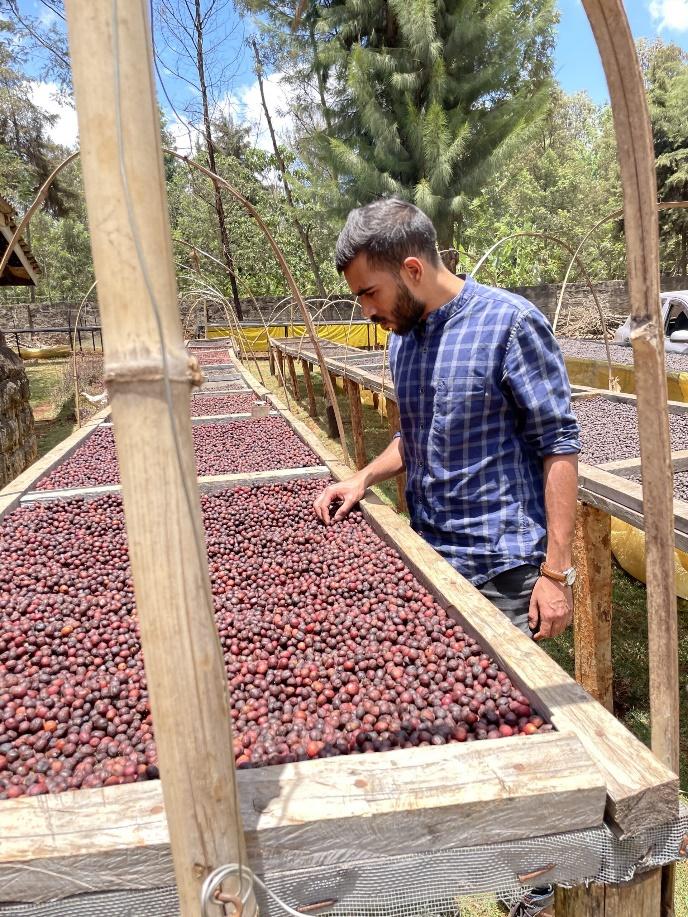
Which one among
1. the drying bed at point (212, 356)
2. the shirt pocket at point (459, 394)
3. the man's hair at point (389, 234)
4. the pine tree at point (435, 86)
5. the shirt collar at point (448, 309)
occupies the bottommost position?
the shirt pocket at point (459, 394)

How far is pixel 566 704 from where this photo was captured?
129 cm

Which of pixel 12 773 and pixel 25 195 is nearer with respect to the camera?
pixel 12 773

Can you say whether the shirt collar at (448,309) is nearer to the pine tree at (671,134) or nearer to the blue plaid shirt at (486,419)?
the blue plaid shirt at (486,419)

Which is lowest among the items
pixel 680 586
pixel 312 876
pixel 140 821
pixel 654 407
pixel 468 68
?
pixel 680 586

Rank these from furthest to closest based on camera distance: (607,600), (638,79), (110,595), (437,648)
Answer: (607,600) < (110,595) < (437,648) < (638,79)

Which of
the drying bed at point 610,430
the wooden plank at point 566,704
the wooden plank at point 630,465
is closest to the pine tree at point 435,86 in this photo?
the drying bed at point 610,430

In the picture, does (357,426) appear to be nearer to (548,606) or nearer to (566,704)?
(548,606)

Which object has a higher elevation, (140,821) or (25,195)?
(25,195)

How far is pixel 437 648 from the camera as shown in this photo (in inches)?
64.9

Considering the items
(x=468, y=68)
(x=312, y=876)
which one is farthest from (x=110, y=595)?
(x=468, y=68)

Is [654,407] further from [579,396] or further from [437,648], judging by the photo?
[579,396]

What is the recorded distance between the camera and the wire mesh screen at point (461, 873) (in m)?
1.01

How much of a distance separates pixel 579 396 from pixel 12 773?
5654 mm

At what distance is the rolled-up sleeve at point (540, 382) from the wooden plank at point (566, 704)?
556 millimetres
